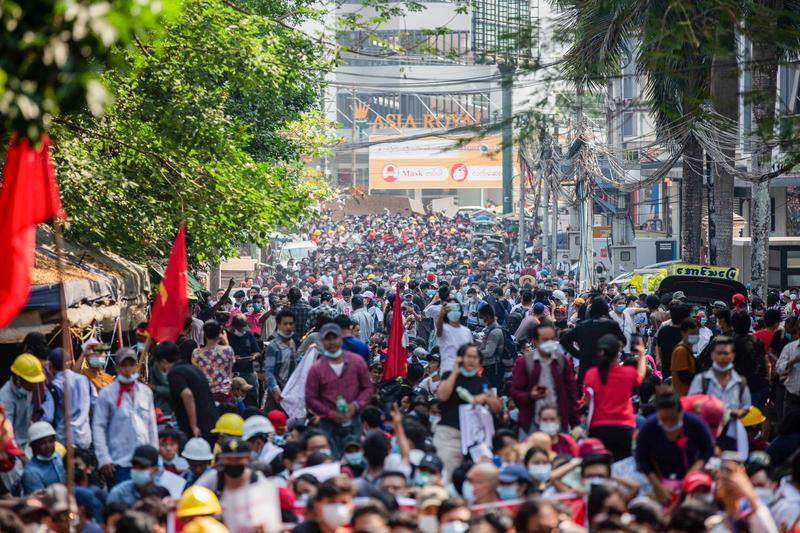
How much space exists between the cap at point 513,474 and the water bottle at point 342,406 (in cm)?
274

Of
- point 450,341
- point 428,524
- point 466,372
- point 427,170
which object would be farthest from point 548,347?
point 427,170

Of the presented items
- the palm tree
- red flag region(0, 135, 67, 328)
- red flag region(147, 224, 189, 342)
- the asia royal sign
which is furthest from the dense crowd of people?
the asia royal sign

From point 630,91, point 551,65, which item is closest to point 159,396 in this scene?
point 551,65

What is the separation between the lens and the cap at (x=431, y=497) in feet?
26.9

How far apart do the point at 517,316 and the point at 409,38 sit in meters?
4.20

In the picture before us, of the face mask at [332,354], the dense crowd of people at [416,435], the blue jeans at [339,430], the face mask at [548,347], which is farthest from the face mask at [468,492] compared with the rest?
the face mask at [332,354]

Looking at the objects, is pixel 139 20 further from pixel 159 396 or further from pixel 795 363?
pixel 795 363

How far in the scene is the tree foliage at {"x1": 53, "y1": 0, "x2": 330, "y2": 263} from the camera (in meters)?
17.8

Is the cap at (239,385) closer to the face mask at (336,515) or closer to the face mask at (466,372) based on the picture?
the face mask at (466,372)

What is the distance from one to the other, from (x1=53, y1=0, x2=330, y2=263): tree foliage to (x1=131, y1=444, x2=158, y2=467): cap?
7470 millimetres

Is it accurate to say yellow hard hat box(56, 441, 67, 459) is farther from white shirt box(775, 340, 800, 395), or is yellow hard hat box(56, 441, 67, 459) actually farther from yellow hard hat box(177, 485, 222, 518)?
white shirt box(775, 340, 800, 395)

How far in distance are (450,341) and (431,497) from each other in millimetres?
6142

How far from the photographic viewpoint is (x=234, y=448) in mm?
9758

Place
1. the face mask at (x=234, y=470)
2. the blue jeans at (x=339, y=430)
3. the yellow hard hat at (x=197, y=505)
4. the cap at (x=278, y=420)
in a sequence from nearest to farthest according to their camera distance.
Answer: the yellow hard hat at (x=197, y=505), the face mask at (x=234, y=470), the blue jeans at (x=339, y=430), the cap at (x=278, y=420)
